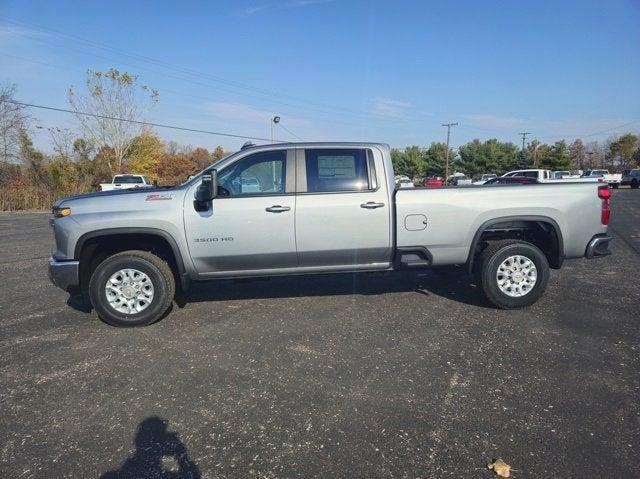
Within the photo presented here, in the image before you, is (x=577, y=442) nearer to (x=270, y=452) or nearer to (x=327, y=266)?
(x=270, y=452)

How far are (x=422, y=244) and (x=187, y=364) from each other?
2.86m

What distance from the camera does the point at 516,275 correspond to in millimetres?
5113

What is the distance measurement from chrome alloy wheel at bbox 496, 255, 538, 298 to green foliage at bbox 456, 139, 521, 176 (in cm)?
7415

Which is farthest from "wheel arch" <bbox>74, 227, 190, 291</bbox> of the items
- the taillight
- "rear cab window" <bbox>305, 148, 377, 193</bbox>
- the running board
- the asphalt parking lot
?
the taillight

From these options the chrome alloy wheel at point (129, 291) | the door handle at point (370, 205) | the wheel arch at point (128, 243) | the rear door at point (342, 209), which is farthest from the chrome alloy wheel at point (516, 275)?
the chrome alloy wheel at point (129, 291)

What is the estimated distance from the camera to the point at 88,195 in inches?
194

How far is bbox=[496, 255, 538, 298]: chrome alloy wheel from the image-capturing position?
511 centimetres

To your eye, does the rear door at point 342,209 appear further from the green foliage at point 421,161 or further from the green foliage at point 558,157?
the green foliage at point 421,161

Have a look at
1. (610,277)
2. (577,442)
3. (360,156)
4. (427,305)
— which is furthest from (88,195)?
(610,277)

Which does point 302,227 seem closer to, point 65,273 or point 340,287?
point 340,287

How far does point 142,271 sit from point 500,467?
12.8ft

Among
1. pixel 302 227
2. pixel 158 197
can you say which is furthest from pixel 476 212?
pixel 158 197

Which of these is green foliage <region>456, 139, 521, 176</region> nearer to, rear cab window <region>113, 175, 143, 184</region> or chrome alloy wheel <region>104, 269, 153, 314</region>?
rear cab window <region>113, 175, 143, 184</region>

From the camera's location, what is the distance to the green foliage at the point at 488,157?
73562 millimetres
